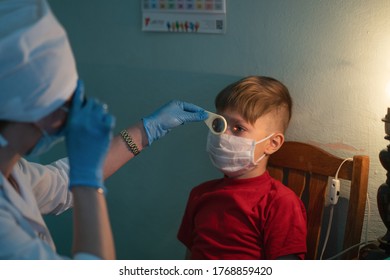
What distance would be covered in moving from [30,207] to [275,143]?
2.03 ft

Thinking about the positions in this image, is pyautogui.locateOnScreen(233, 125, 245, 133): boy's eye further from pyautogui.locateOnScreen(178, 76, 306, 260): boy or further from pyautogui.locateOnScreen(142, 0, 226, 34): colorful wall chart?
pyautogui.locateOnScreen(142, 0, 226, 34): colorful wall chart

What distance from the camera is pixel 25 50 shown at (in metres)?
0.64

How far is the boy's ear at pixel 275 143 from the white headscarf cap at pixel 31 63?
63 cm

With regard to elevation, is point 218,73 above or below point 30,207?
above

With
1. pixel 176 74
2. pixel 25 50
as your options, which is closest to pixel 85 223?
pixel 25 50

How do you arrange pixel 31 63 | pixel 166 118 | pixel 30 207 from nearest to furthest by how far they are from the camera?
pixel 31 63 → pixel 30 207 → pixel 166 118

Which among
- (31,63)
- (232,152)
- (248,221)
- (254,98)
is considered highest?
(31,63)

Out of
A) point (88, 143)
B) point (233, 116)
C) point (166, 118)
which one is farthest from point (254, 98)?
point (88, 143)

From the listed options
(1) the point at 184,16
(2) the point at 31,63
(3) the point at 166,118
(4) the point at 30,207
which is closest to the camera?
(2) the point at 31,63

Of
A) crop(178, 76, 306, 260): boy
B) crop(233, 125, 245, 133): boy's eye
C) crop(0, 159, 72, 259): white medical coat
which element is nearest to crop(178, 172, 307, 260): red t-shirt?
crop(178, 76, 306, 260): boy

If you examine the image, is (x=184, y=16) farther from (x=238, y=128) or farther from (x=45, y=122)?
(x=45, y=122)

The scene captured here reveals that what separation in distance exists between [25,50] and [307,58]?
2.53ft

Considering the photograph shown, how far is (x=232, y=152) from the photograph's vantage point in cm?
117

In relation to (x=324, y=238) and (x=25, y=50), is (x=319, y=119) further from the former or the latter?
(x=25, y=50)
